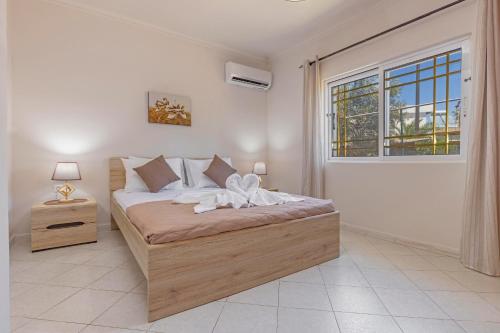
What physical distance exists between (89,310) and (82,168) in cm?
211

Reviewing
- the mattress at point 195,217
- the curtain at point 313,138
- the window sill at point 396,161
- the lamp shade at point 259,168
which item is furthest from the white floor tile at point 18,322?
the window sill at point 396,161

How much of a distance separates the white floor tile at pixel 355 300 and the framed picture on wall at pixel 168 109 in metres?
3.00

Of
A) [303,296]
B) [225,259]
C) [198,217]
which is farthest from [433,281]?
[198,217]

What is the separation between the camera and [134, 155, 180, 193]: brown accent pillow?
299cm

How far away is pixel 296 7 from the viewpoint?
3029mm

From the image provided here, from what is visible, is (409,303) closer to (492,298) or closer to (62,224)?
(492,298)

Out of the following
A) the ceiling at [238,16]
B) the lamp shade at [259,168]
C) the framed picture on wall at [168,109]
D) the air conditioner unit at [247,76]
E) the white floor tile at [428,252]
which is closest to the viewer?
the white floor tile at [428,252]

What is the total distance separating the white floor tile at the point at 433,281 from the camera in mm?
1863

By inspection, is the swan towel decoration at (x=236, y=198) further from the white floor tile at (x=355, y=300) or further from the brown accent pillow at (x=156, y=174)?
the white floor tile at (x=355, y=300)

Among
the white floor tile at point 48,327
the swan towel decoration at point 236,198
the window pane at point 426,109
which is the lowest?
the white floor tile at point 48,327

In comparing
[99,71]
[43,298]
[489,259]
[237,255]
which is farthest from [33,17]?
[489,259]

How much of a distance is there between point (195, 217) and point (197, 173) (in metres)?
1.83

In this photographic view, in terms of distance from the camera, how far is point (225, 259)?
1724 mm

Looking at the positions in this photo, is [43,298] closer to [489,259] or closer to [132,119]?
[132,119]
